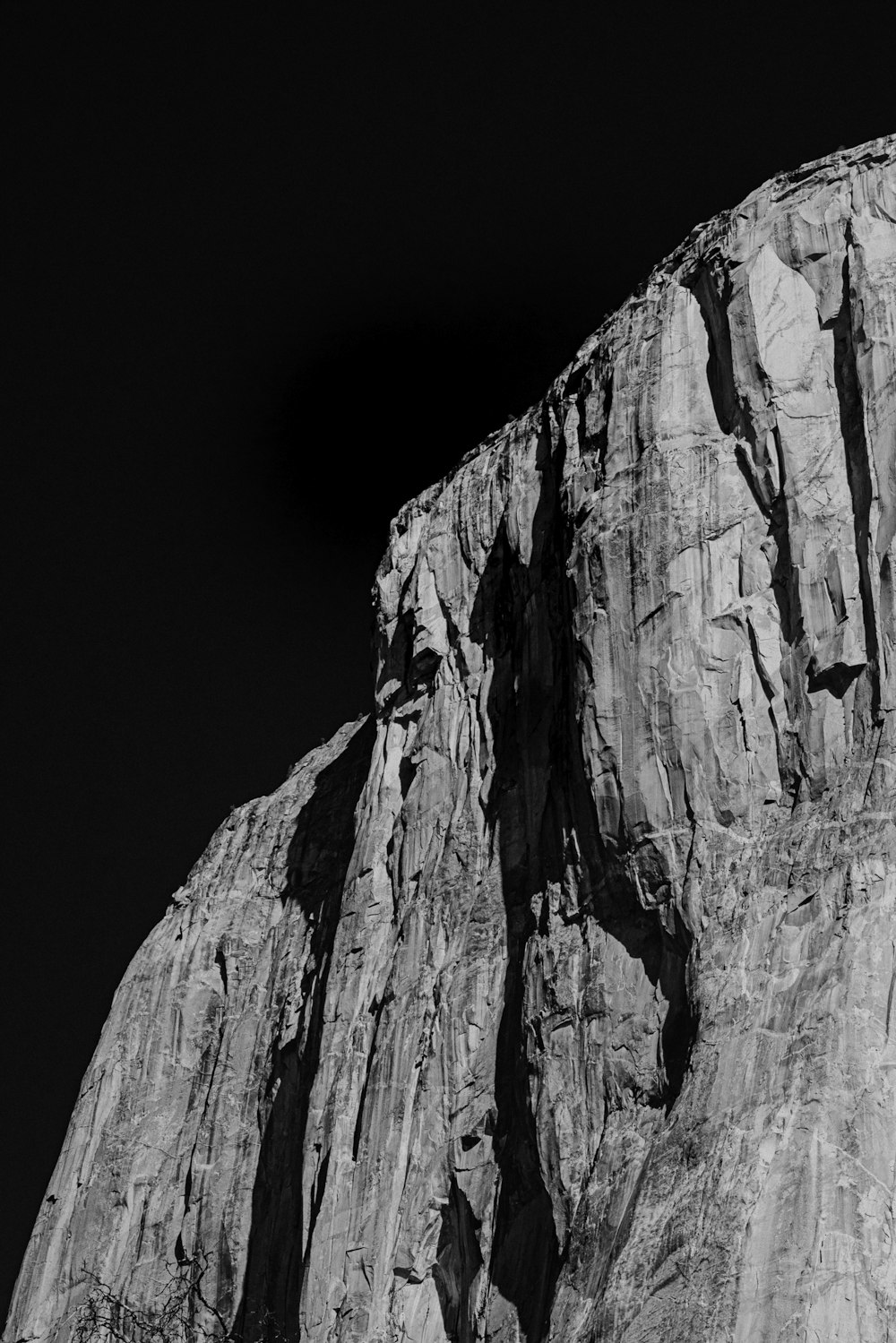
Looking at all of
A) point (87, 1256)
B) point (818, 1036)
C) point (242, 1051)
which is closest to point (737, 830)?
point (818, 1036)

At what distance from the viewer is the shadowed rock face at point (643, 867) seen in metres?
32.1

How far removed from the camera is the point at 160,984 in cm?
6188

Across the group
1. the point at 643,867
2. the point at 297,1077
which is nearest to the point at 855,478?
the point at 643,867

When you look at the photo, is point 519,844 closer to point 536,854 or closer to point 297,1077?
point 536,854

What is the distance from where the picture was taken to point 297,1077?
167ft

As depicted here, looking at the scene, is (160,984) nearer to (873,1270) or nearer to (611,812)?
(611,812)

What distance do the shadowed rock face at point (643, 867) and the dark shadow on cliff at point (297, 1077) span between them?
0.65ft

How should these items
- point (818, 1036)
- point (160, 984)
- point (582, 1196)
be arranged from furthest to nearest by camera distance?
point (160, 984) → point (582, 1196) → point (818, 1036)

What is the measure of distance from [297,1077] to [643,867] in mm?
16451

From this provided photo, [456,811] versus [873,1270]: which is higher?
[456,811]

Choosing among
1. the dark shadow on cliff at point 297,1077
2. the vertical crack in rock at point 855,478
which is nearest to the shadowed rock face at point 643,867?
the vertical crack in rock at point 855,478

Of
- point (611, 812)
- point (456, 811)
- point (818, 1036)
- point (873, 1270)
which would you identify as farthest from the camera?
point (456, 811)

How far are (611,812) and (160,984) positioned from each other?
26961 millimetres

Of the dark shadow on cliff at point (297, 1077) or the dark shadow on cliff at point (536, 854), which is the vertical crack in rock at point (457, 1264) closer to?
the dark shadow on cliff at point (536, 854)
